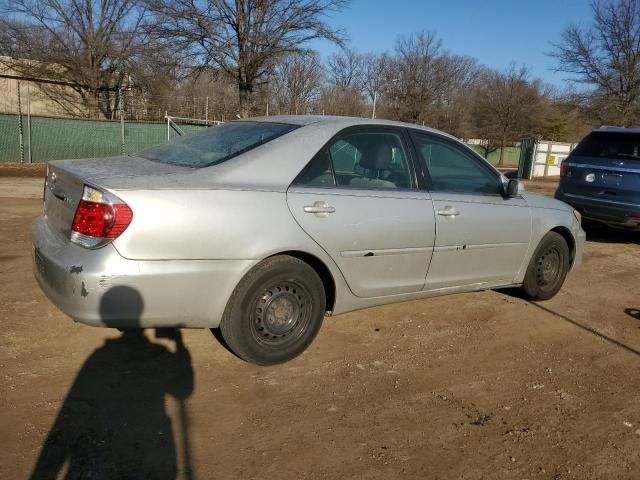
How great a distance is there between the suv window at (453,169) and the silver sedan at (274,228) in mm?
12

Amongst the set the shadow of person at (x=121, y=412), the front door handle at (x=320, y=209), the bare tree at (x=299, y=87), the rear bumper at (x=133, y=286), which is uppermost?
the bare tree at (x=299, y=87)

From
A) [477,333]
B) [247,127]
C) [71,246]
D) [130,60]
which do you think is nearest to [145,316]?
[71,246]

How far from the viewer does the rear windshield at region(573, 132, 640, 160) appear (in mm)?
7500

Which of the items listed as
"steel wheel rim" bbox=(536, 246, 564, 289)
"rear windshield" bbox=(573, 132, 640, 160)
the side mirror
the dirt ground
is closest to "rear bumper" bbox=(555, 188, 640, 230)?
"rear windshield" bbox=(573, 132, 640, 160)

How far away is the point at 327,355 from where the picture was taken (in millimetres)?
3703

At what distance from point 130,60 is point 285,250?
27399 mm

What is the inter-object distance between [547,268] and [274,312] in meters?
2.94

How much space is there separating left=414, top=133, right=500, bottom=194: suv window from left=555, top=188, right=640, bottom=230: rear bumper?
12.8 ft

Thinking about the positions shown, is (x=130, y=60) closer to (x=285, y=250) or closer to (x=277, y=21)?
(x=277, y=21)

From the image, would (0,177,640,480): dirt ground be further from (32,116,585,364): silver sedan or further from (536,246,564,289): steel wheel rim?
(536,246,564,289): steel wheel rim

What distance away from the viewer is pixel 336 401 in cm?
309

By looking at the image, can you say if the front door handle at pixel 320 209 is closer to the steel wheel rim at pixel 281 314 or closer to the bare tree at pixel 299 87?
the steel wheel rim at pixel 281 314

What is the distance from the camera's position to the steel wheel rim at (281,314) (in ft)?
10.9

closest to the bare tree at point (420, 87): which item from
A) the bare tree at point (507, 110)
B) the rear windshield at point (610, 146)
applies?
the bare tree at point (507, 110)
